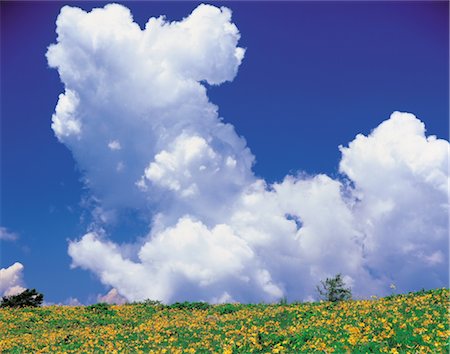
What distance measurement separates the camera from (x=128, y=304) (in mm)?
30969

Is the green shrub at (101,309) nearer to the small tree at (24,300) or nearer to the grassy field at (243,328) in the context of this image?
the grassy field at (243,328)

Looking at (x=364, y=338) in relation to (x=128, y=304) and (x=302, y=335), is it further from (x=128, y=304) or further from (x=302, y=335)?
(x=128, y=304)

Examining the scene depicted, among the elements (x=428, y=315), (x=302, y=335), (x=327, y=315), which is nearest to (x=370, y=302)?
(x=327, y=315)

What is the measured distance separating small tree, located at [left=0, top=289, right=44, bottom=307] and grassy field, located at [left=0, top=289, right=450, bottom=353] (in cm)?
376

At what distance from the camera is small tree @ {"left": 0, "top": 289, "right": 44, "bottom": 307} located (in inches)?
1280

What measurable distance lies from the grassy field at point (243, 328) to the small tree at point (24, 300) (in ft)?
12.3

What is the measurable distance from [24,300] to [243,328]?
1985 cm

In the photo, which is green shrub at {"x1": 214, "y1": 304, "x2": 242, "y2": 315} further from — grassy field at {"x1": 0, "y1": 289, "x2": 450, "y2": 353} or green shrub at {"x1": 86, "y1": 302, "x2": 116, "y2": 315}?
green shrub at {"x1": 86, "y1": 302, "x2": 116, "y2": 315}

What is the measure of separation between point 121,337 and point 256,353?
724cm

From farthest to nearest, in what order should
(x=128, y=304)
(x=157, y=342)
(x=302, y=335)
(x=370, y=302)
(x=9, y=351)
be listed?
(x=128, y=304), (x=370, y=302), (x=9, y=351), (x=157, y=342), (x=302, y=335)

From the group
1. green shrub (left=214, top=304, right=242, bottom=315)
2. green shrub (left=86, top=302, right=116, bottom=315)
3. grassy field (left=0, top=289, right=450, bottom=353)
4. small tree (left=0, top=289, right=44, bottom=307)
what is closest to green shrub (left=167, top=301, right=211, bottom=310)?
grassy field (left=0, top=289, right=450, bottom=353)

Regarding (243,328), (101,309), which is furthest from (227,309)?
(101,309)

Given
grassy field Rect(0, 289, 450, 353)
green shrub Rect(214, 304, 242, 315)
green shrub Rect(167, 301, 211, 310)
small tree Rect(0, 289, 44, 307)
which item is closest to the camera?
grassy field Rect(0, 289, 450, 353)

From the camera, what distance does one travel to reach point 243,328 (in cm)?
1847
